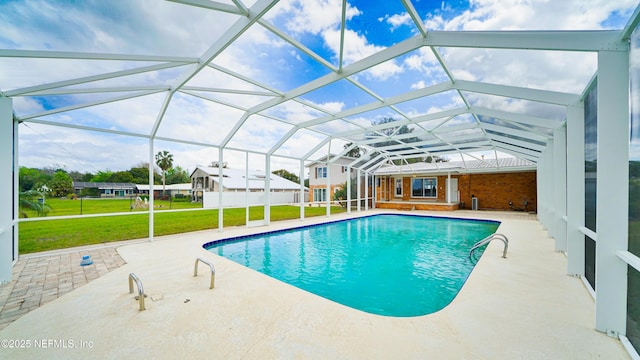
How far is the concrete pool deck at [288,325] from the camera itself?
2.61 metres

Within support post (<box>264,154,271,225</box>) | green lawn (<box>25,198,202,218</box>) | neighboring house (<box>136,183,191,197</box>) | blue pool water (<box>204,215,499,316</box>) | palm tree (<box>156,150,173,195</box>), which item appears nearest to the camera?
blue pool water (<box>204,215,499,316</box>)

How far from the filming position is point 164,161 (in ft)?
27.6

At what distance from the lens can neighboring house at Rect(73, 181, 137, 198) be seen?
267 inches

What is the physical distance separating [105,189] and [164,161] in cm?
177


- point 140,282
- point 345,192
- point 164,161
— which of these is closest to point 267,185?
point 164,161

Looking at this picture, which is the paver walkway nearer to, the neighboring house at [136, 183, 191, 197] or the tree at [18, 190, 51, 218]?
the tree at [18, 190, 51, 218]

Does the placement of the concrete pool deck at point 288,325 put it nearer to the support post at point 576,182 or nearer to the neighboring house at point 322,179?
the support post at point 576,182

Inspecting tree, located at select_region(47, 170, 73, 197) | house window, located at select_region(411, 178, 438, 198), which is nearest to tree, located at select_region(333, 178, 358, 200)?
house window, located at select_region(411, 178, 438, 198)

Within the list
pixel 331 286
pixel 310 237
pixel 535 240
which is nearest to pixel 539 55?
pixel 331 286

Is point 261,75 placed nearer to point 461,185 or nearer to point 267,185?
point 267,185

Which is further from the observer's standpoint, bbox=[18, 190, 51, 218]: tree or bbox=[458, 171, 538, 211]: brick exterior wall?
bbox=[458, 171, 538, 211]: brick exterior wall

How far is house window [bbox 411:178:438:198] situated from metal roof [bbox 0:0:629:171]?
32.4 feet

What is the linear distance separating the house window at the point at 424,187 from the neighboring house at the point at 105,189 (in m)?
18.0

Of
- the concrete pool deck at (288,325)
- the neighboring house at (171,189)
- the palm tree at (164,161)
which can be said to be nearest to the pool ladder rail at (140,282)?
the concrete pool deck at (288,325)
